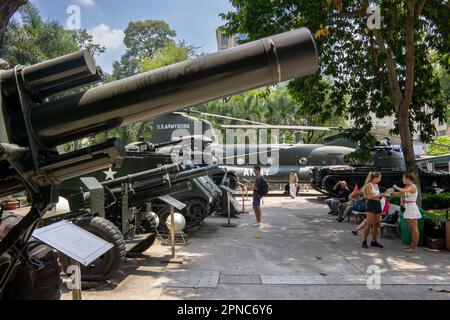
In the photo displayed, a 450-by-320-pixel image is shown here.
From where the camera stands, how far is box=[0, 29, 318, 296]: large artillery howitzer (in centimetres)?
215

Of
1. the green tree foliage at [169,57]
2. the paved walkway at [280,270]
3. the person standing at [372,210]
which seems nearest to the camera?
the paved walkway at [280,270]

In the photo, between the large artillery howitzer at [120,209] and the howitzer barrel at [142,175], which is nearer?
the large artillery howitzer at [120,209]

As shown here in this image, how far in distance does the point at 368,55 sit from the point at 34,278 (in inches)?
423

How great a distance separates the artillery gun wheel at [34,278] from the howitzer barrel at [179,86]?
1189mm

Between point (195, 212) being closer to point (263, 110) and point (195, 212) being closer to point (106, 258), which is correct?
point (106, 258)

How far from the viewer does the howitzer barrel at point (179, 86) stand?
213cm

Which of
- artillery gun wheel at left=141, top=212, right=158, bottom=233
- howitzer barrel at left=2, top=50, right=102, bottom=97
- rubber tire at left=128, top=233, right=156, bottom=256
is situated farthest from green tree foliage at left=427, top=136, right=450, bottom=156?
howitzer barrel at left=2, top=50, right=102, bottom=97

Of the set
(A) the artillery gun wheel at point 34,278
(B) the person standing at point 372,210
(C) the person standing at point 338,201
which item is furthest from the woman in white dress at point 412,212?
(A) the artillery gun wheel at point 34,278

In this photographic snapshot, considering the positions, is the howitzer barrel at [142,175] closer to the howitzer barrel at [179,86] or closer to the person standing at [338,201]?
the howitzer barrel at [179,86]

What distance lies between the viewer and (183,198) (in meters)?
10.3

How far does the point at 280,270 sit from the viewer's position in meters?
6.41

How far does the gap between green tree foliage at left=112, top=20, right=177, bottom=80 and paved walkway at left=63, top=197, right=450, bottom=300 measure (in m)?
34.4

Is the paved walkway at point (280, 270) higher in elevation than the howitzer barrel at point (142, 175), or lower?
lower

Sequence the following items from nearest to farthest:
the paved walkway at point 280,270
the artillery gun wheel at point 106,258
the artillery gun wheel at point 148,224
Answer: the paved walkway at point 280,270, the artillery gun wheel at point 106,258, the artillery gun wheel at point 148,224
